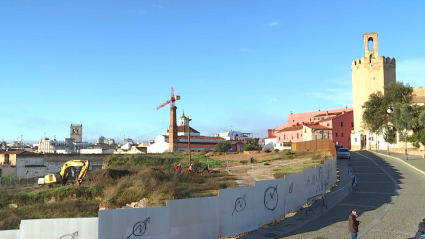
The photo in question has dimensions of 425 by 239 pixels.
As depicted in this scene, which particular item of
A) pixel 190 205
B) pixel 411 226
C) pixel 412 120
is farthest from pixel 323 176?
pixel 412 120

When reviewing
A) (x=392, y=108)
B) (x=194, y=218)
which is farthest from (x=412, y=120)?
(x=194, y=218)

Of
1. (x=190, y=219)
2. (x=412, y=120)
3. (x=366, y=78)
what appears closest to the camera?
(x=190, y=219)

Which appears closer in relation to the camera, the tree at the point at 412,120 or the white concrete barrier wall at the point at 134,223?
the white concrete barrier wall at the point at 134,223

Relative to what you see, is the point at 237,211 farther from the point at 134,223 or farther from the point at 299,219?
the point at 134,223

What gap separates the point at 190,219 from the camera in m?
11.2

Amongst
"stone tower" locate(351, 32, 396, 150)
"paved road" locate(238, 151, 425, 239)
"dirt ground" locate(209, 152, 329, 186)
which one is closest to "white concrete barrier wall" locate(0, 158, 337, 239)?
"paved road" locate(238, 151, 425, 239)

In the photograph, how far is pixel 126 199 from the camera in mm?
22281

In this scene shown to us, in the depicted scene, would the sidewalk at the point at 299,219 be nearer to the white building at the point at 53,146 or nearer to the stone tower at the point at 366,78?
the stone tower at the point at 366,78

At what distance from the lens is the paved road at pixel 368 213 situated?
12672 mm

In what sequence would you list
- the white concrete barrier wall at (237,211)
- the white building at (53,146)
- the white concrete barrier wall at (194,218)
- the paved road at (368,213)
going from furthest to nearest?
the white building at (53,146) → the paved road at (368,213) → the white concrete barrier wall at (237,211) → the white concrete barrier wall at (194,218)

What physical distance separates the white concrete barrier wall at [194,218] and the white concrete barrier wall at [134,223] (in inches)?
10.5

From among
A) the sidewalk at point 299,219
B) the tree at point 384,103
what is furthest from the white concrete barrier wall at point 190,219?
the tree at point 384,103

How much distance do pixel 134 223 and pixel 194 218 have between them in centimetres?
204

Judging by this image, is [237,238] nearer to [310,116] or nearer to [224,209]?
[224,209]
